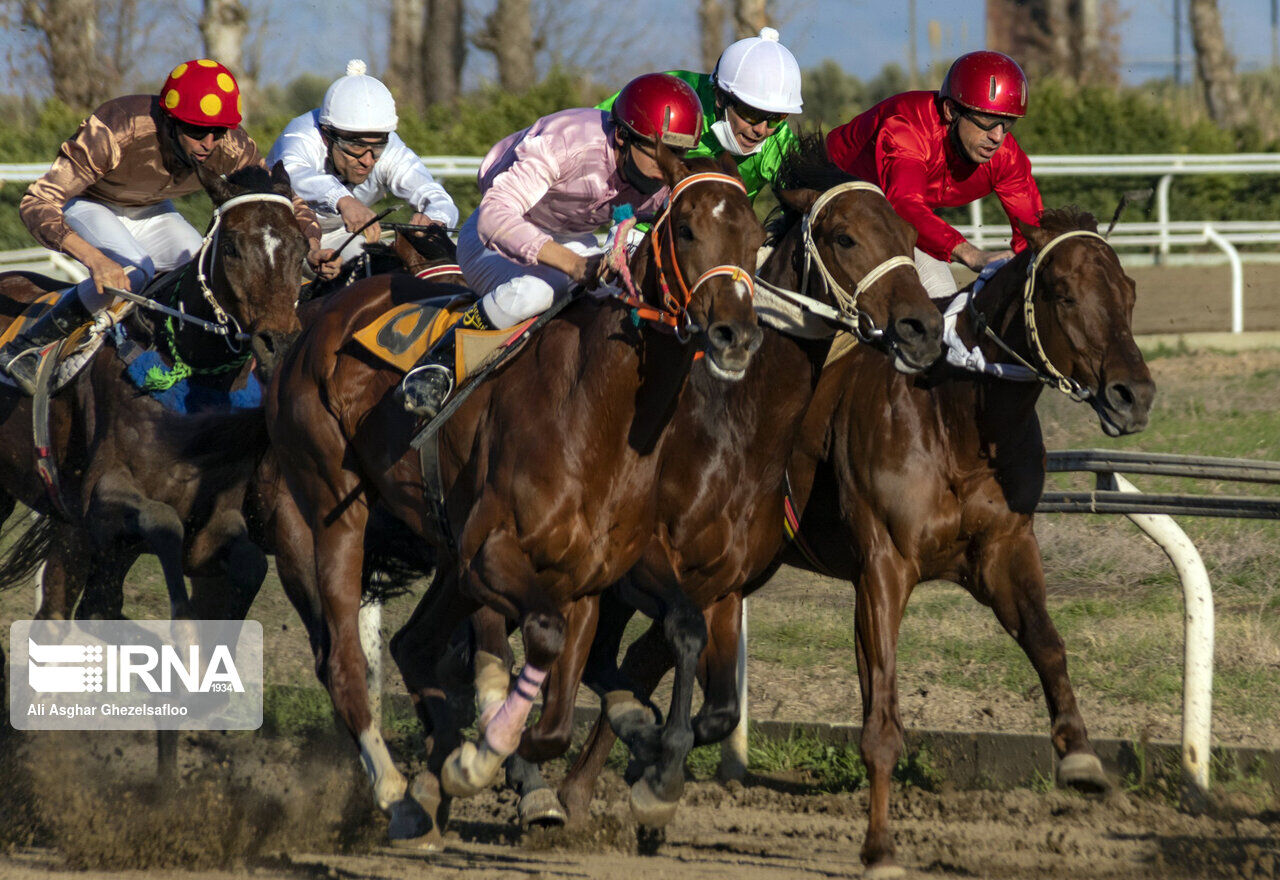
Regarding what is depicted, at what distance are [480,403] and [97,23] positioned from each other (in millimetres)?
14177

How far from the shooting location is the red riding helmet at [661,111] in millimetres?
3805

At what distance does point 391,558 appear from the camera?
17.1 feet

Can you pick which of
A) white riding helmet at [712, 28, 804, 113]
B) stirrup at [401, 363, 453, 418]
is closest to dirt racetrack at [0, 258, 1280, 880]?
stirrup at [401, 363, 453, 418]

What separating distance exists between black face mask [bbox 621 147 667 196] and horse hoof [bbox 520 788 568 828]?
1554 millimetres

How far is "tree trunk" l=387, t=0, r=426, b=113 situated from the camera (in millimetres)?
19250

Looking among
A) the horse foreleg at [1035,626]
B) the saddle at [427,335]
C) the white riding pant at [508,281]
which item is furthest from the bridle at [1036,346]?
the saddle at [427,335]

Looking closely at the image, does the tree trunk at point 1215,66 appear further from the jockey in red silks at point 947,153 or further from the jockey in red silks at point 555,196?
the jockey in red silks at point 555,196

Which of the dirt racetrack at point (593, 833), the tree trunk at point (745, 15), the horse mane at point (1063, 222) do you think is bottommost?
the dirt racetrack at point (593, 833)

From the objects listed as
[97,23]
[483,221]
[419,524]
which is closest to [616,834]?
[419,524]

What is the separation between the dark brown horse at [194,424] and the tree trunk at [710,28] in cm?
1312

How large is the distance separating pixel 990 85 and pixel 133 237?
289cm

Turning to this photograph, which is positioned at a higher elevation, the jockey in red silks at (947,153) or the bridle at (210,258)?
the jockey in red silks at (947,153)

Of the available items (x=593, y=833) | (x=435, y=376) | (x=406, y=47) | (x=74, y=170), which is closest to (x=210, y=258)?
(x=74, y=170)

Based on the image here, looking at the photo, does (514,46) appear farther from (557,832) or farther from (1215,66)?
(557,832)
